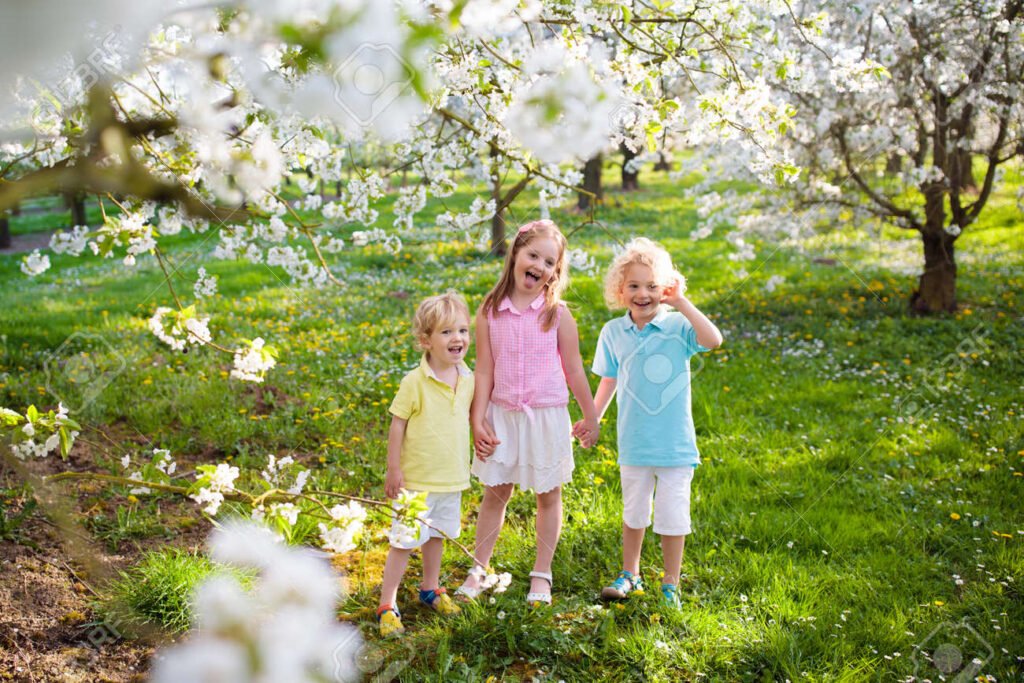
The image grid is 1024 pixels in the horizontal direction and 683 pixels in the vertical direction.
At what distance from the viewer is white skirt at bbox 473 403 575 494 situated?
2.97 metres

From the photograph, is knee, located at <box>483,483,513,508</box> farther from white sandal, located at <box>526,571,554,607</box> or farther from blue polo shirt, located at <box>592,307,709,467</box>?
blue polo shirt, located at <box>592,307,709,467</box>

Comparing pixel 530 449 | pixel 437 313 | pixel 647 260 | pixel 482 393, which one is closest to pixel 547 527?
pixel 530 449

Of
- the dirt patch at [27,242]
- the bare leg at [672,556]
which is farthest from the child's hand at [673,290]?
the dirt patch at [27,242]

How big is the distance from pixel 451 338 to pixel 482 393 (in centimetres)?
29

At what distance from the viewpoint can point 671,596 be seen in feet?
9.75

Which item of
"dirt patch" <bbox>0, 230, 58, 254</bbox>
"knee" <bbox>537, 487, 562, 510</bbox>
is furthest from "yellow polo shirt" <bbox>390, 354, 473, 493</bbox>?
"dirt patch" <bbox>0, 230, 58, 254</bbox>

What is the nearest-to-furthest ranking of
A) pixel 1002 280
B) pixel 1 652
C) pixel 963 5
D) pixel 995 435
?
pixel 1 652
pixel 995 435
pixel 963 5
pixel 1002 280

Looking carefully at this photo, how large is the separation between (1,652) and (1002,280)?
359 inches

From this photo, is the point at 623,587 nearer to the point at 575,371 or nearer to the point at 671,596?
the point at 671,596

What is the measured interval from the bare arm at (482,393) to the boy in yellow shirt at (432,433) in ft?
0.19

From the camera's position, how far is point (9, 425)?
198 cm

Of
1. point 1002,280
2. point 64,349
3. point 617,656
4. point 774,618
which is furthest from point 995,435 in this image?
point 64,349

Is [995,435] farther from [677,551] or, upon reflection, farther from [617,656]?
[617,656]

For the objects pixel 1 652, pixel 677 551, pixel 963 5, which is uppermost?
pixel 963 5
